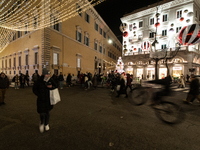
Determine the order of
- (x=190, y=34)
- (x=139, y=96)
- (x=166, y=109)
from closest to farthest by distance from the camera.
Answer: (x=166, y=109) → (x=139, y=96) → (x=190, y=34)

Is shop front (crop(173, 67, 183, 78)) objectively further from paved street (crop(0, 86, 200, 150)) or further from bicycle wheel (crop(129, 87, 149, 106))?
paved street (crop(0, 86, 200, 150))

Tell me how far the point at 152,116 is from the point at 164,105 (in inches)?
29.0

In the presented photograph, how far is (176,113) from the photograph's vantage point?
143 inches

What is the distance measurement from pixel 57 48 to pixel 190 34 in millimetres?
16140

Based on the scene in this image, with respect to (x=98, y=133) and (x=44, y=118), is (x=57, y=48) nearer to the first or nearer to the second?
(x=44, y=118)

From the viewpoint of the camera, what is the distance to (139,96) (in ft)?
18.3

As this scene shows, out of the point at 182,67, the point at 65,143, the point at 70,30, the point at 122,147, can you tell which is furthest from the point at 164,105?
the point at 182,67

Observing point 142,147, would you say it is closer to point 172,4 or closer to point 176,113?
point 176,113

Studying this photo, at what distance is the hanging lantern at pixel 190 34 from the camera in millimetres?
8805

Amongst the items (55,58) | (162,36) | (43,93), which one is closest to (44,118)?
(43,93)

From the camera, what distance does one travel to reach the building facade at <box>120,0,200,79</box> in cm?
2323

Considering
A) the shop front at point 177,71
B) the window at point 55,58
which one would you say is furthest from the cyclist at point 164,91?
the shop front at point 177,71

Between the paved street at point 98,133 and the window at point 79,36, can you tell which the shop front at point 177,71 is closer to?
the window at point 79,36

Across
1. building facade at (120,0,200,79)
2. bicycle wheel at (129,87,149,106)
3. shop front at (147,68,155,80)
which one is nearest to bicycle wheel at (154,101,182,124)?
bicycle wheel at (129,87,149,106)
